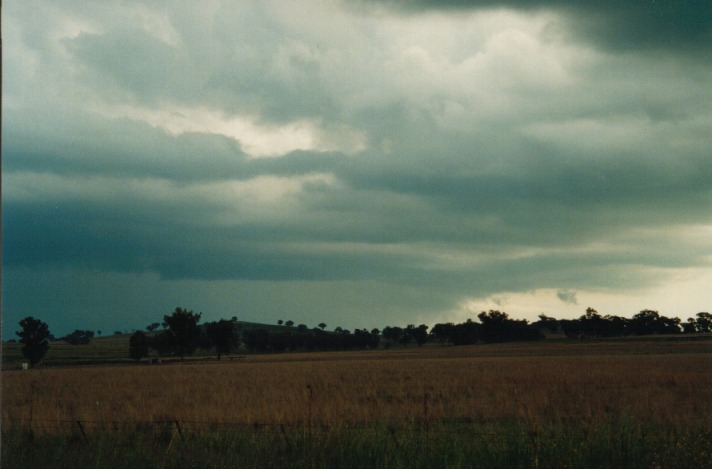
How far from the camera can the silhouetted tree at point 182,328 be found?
379ft

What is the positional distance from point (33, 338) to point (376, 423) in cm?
9735

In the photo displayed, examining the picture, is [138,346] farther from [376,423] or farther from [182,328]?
[376,423]

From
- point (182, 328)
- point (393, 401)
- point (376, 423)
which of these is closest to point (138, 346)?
point (182, 328)

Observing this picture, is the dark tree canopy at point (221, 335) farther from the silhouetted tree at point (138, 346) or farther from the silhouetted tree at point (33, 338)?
the silhouetted tree at point (33, 338)

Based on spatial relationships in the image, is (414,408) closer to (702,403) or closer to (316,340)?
(702,403)

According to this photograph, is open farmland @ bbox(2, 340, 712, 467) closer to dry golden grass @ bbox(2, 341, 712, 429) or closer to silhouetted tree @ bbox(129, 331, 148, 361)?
dry golden grass @ bbox(2, 341, 712, 429)

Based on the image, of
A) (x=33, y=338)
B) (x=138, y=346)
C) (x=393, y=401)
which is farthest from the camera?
(x=138, y=346)

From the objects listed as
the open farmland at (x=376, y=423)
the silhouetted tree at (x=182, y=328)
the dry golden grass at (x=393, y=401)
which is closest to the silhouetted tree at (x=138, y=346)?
the silhouetted tree at (x=182, y=328)

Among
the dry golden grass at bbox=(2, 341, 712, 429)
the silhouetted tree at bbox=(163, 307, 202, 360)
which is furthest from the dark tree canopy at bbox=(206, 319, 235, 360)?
the dry golden grass at bbox=(2, 341, 712, 429)

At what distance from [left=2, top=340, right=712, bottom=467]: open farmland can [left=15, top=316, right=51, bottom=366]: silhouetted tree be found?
191 feet

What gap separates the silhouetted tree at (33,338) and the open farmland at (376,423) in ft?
191

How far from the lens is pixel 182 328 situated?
11575 centimetres

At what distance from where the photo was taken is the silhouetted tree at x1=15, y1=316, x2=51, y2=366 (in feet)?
328

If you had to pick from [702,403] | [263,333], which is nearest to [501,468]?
[702,403]
